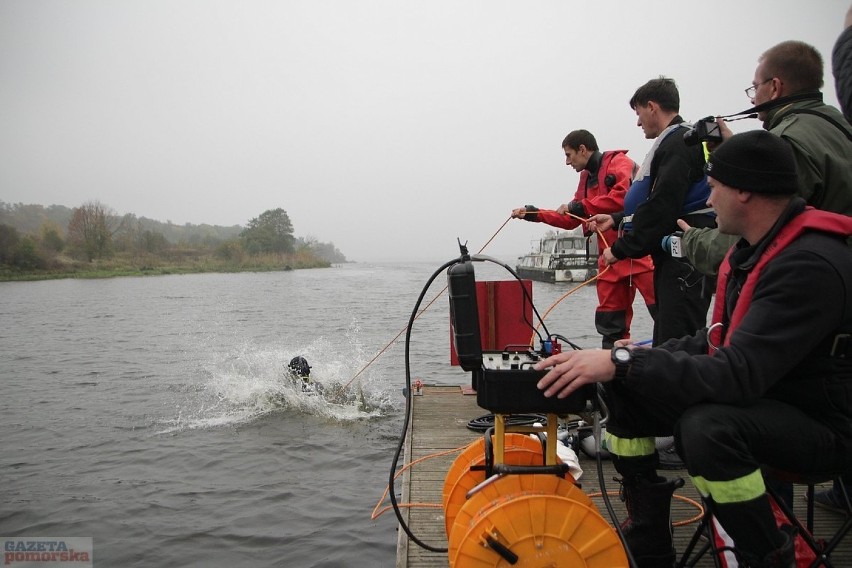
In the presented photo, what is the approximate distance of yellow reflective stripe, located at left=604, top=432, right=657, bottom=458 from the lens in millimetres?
2266

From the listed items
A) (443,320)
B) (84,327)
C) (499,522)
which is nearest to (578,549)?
(499,522)

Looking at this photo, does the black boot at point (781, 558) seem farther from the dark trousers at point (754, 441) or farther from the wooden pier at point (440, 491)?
the wooden pier at point (440, 491)

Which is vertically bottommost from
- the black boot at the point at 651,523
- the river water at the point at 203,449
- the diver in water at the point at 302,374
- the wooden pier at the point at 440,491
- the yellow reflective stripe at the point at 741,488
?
the river water at the point at 203,449

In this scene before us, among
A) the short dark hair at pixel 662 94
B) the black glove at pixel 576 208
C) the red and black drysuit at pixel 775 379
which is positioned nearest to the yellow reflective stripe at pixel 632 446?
the red and black drysuit at pixel 775 379

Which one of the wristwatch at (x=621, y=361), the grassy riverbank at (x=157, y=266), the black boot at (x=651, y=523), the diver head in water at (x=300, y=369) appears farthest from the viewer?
the grassy riverbank at (x=157, y=266)

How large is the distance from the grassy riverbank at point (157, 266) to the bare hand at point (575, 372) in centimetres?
7017

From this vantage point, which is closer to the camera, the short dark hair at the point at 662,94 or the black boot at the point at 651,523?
the black boot at the point at 651,523

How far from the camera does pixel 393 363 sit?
13047 millimetres

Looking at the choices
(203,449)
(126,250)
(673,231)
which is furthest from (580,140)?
(126,250)

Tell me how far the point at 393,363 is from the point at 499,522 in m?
11.1

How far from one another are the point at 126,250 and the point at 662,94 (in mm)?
92520

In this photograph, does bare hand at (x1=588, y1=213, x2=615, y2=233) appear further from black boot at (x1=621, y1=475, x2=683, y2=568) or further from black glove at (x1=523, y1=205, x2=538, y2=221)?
black boot at (x1=621, y1=475, x2=683, y2=568)

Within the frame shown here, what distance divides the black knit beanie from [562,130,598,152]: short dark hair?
321 cm

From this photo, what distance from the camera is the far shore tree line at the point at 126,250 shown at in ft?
214
